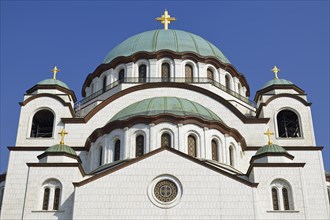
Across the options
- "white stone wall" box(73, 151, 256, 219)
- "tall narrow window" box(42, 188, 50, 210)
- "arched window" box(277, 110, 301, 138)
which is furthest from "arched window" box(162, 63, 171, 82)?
"tall narrow window" box(42, 188, 50, 210)

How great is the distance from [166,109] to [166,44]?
929cm

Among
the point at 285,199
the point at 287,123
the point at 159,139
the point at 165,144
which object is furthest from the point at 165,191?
the point at 287,123

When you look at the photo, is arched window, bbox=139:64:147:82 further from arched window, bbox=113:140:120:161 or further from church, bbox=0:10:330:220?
arched window, bbox=113:140:120:161

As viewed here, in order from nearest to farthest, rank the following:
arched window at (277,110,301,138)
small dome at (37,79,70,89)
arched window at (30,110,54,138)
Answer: arched window at (30,110,54,138) < arched window at (277,110,301,138) < small dome at (37,79,70,89)

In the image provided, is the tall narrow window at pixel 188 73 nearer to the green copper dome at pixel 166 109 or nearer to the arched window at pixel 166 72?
the arched window at pixel 166 72

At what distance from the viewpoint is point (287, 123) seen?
3431 cm

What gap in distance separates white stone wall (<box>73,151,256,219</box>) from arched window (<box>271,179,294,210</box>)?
5.83 feet

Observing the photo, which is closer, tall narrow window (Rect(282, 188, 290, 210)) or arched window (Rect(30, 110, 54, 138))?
tall narrow window (Rect(282, 188, 290, 210))

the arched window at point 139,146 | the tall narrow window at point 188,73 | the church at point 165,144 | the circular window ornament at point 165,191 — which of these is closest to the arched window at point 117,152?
the church at point 165,144

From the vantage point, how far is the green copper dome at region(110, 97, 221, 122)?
30453 millimetres

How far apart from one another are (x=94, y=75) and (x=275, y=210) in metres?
18.0

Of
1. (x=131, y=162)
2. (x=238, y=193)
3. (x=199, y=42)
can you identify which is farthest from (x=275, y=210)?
(x=199, y=42)

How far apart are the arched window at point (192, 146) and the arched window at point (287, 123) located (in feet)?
21.2

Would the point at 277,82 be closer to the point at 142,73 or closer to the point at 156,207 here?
the point at 142,73
